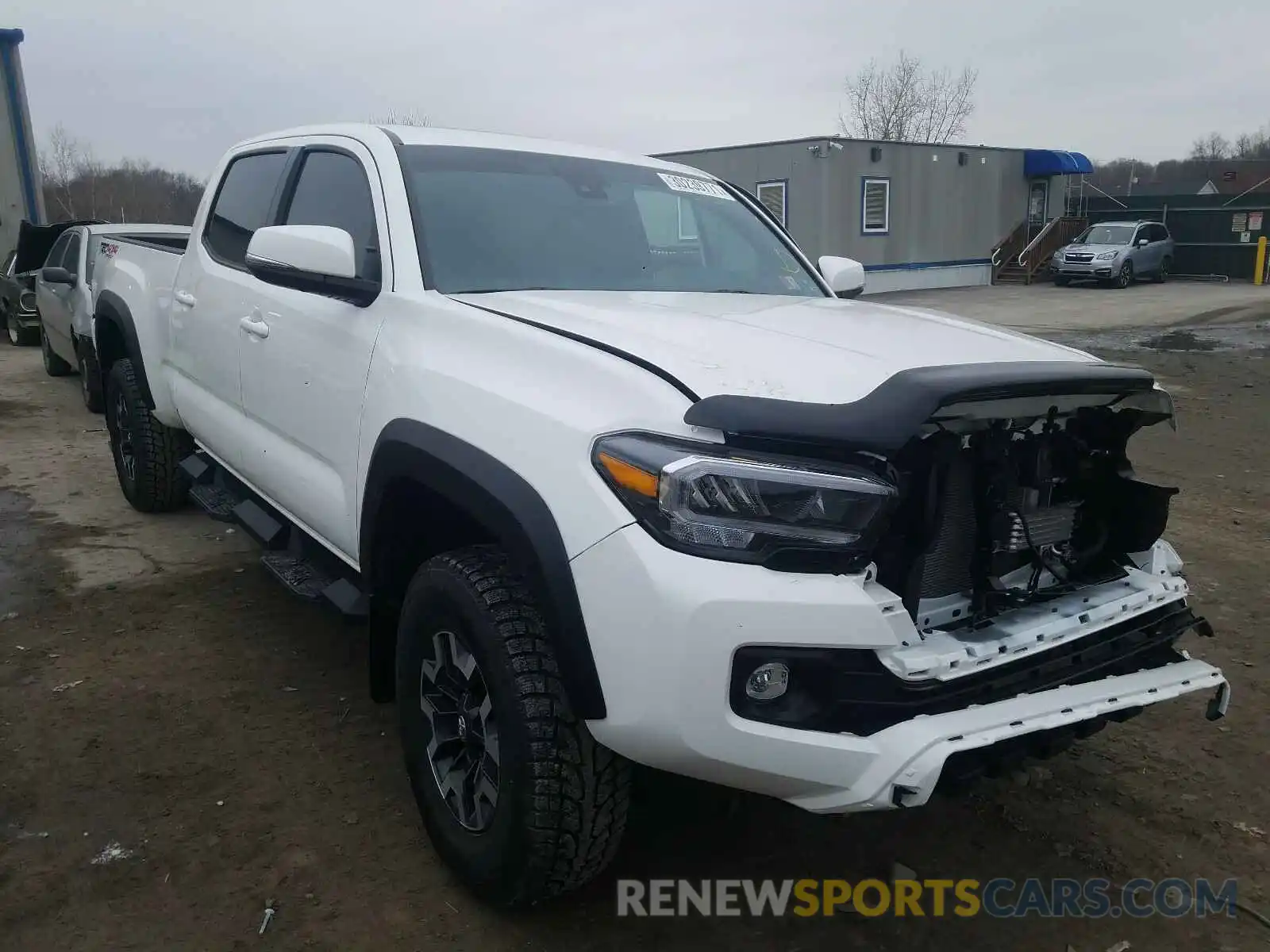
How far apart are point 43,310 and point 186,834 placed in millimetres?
10674

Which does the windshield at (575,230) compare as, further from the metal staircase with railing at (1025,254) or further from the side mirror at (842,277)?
the metal staircase with railing at (1025,254)

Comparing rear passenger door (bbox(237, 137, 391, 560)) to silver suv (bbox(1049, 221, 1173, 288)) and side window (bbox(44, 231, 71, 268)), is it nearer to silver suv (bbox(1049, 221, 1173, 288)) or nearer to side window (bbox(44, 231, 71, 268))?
side window (bbox(44, 231, 71, 268))

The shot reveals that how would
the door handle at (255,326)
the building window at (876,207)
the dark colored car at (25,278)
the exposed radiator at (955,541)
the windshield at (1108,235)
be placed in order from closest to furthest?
1. the exposed radiator at (955,541)
2. the door handle at (255,326)
3. the dark colored car at (25,278)
4. the building window at (876,207)
5. the windshield at (1108,235)

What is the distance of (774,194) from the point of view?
85.2 ft

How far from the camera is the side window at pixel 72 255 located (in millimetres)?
10406

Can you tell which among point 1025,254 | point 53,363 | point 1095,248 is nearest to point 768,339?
point 53,363

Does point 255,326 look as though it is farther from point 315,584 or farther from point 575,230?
point 575,230

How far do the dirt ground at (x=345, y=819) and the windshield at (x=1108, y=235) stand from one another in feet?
85.1

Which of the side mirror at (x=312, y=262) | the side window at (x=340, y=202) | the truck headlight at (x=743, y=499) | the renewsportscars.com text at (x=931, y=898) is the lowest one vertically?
the renewsportscars.com text at (x=931, y=898)

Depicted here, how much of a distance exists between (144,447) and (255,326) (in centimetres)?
226

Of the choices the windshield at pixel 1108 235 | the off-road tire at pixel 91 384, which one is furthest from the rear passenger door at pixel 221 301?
the windshield at pixel 1108 235

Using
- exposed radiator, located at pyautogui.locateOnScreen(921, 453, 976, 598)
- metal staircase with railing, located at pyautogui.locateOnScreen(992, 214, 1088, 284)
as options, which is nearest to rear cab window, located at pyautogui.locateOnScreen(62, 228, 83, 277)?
exposed radiator, located at pyautogui.locateOnScreen(921, 453, 976, 598)

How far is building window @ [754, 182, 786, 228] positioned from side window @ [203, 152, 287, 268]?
21996 mm

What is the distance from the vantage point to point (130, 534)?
18.4 feet
